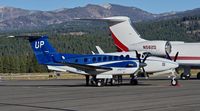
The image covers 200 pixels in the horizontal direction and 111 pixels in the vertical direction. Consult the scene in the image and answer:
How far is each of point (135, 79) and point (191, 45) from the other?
1725cm

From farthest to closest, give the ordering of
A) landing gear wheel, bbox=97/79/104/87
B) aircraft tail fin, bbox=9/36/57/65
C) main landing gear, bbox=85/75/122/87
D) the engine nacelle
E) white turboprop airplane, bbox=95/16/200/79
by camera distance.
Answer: white turboprop airplane, bbox=95/16/200/79
the engine nacelle
aircraft tail fin, bbox=9/36/57/65
main landing gear, bbox=85/75/122/87
landing gear wheel, bbox=97/79/104/87

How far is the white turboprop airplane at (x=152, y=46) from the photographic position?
2133 inches

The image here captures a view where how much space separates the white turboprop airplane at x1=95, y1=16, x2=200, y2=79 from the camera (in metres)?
54.2

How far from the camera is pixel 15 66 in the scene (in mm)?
135875

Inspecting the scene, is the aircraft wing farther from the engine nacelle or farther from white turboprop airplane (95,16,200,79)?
the engine nacelle

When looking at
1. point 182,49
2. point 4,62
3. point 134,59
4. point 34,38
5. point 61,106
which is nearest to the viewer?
point 61,106

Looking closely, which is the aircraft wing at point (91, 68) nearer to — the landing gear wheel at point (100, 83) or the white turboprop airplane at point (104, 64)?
the white turboprop airplane at point (104, 64)

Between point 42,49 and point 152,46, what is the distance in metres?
16.8

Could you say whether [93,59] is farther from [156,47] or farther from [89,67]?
[156,47]

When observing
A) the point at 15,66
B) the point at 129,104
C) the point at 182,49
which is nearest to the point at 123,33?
the point at 182,49

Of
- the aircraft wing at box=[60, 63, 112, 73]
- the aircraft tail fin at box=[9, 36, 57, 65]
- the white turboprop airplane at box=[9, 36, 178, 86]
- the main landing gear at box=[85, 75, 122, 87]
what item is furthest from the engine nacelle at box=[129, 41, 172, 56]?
the aircraft tail fin at box=[9, 36, 57, 65]

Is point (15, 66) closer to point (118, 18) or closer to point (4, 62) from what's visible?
point (4, 62)

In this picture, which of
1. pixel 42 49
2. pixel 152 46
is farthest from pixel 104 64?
pixel 152 46

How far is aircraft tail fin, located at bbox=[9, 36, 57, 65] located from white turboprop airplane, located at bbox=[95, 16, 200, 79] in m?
13.4
